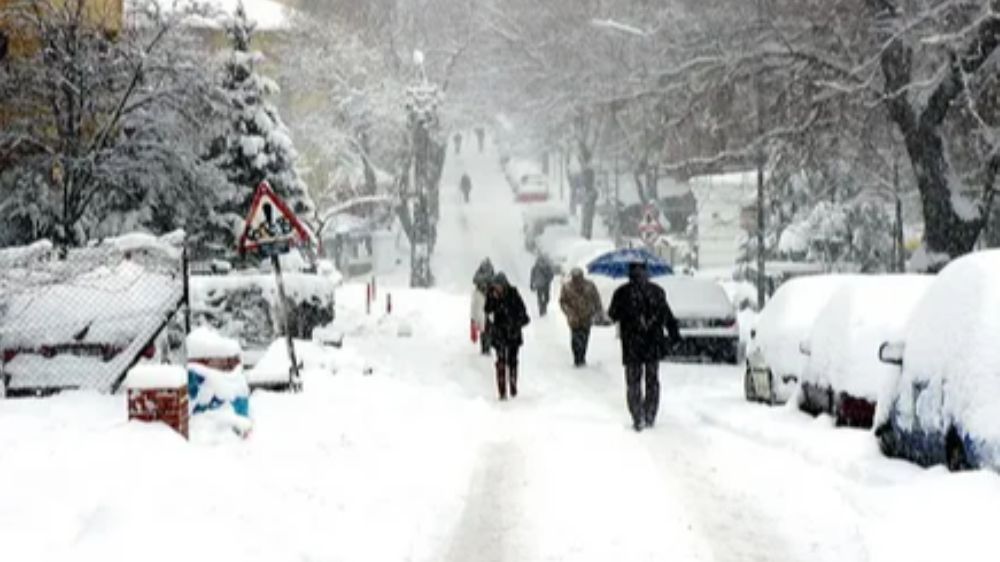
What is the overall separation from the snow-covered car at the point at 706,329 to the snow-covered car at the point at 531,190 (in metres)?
60.6

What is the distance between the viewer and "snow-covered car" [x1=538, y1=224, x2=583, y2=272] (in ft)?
193

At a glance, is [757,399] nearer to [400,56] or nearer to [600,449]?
[600,449]

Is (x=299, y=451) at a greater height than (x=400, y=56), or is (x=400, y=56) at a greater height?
(x=400, y=56)

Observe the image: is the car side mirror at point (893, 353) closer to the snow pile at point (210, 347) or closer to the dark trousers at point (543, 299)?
the snow pile at point (210, 347)

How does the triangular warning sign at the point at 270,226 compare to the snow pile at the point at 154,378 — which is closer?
the snow pile at the point at 154,378

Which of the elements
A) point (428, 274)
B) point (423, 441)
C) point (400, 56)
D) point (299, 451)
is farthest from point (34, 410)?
point (400, 56)

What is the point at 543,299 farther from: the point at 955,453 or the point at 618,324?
the point at 955,453

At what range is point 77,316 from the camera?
1407 centimetres

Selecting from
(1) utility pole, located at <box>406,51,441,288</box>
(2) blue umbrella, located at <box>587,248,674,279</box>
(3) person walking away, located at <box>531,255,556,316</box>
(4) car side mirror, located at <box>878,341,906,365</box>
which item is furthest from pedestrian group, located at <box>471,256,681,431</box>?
(1) utility pole, located at <box>406,51,441,288</box>

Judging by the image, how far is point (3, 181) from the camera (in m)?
24.0

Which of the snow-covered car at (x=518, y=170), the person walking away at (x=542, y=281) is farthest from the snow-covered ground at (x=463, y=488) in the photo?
the snow-covered car at (x=518, y=170)

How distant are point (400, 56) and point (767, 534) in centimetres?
5672

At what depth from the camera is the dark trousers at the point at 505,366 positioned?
1792 cm

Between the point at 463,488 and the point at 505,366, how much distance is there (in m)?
7.39
